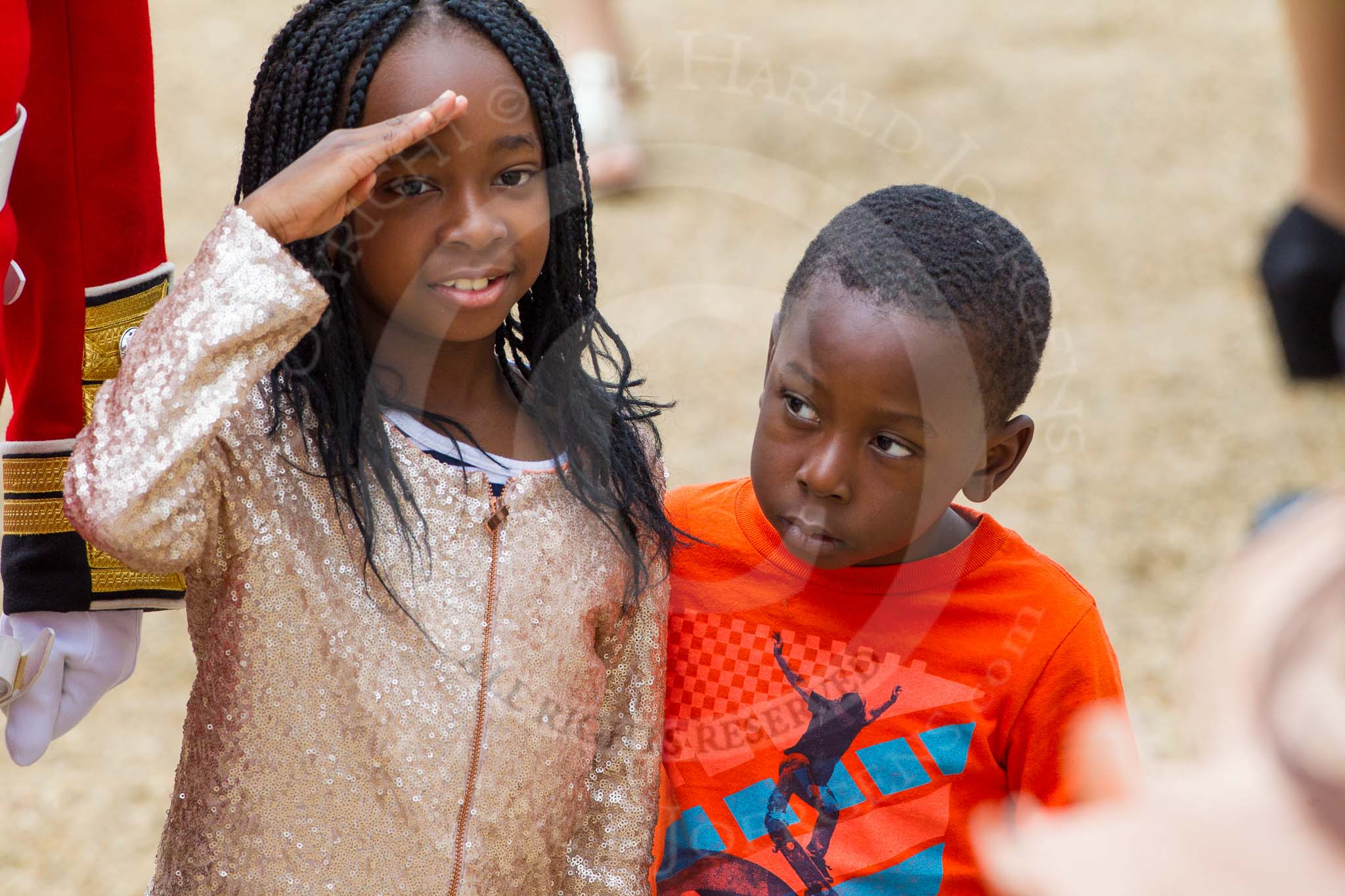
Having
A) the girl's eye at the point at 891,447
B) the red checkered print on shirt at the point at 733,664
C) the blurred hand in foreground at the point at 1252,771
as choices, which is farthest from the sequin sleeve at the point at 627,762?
the blurred hand in foreground at the point at 1252,771

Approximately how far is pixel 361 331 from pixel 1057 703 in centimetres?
77

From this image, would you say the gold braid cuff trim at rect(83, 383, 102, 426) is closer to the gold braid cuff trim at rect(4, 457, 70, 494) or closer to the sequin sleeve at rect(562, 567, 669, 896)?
the gold braid cuff trim at rect(4, 457, 70, 494)

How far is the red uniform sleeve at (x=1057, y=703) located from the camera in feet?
4.39

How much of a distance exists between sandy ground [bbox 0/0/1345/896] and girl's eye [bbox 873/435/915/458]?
0.69 m

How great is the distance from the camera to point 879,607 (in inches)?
56.7

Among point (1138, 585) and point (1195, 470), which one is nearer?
point (1138, 585)

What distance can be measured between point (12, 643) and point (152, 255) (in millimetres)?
416

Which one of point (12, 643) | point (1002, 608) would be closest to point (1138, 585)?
point (1002, 608)

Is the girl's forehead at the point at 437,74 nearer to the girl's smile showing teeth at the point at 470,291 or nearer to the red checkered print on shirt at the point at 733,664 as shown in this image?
the girl's smile showing teeth at the point at 470,291

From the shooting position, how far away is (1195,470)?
381 centimetres

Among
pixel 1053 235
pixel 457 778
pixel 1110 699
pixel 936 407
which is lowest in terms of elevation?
pixel 1053 235

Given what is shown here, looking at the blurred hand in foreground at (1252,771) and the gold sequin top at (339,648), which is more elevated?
the blurred hand in foreground at (1252,771)

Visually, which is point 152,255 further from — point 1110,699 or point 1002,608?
point 1110,699

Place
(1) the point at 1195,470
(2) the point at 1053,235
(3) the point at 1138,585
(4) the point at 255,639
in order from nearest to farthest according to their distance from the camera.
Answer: (4) the point at 255,639 < (3) the point at 1138,585 < (1) the point at 1195,470 < (2) the point at 1053,235
